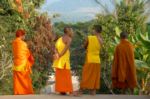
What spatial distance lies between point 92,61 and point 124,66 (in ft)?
3.82

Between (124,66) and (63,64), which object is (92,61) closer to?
(63,64)

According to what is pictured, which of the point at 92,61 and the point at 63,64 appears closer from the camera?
the point at 63,64

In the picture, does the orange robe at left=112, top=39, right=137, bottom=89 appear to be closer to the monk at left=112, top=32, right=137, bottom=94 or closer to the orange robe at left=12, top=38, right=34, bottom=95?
the monk at left=112, top=32, right=137, bottom=94

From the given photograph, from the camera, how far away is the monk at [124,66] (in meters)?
13.8

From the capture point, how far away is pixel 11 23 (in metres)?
21.1

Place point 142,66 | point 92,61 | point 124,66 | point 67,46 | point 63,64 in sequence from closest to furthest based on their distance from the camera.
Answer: point 67,46, point 63,64, point 92,61, point 124,66, point 142,66

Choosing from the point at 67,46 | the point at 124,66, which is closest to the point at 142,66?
the point at 124,66

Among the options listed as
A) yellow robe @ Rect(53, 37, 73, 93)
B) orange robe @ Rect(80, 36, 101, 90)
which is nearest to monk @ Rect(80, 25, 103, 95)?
orange robe @ Rect(80, 36, 101, 90)

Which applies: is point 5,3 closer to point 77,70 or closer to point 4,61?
point 4,61

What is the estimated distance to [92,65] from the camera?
1312cm

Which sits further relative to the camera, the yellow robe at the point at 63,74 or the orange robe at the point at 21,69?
the orange robe at the point at 21,69

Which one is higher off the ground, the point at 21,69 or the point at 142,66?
the point at 21,69

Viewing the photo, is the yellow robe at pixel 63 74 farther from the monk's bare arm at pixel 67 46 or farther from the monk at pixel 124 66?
the monk at pixel 124 66

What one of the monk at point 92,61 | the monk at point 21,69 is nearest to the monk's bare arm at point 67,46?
the monk at point 92,61
